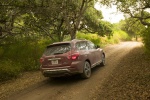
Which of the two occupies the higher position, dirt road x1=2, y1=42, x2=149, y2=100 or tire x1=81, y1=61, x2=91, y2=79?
tire x1=81, y1=61, x2=91, y2=79

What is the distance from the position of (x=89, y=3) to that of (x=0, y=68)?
10.6 m

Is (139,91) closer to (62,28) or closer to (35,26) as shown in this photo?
(35,26)

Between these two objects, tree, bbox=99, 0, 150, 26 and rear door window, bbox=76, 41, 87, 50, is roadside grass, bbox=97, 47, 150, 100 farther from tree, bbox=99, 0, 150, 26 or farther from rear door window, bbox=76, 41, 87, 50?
tree, bbox=99, 0, 150, 26

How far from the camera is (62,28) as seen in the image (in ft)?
57.0

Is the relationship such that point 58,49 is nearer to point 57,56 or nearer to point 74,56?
point 57,56

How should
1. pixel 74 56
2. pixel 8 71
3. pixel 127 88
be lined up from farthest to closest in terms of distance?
pixel 8 71, pixel 74 56, pixel 127 88

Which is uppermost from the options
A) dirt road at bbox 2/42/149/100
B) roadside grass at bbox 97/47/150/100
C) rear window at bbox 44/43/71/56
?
rear window at bbox 44/43/71/56

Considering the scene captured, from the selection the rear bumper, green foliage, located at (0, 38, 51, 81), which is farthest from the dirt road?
green foliage, located at (0, 38, 51, 81)

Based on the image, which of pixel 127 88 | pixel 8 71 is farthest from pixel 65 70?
pixel 8 71

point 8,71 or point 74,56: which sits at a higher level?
point 74,56

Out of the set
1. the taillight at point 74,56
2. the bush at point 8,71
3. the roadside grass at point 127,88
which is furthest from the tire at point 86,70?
the bush at point 8,71

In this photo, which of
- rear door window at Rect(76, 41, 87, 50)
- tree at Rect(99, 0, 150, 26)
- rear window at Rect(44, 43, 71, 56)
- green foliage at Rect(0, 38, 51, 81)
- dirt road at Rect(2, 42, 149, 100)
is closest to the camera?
dirt road at Rect(2, 42, 149, 100)

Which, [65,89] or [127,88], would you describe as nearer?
[127,88]

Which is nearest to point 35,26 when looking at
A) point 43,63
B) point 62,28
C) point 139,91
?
point 62,28
